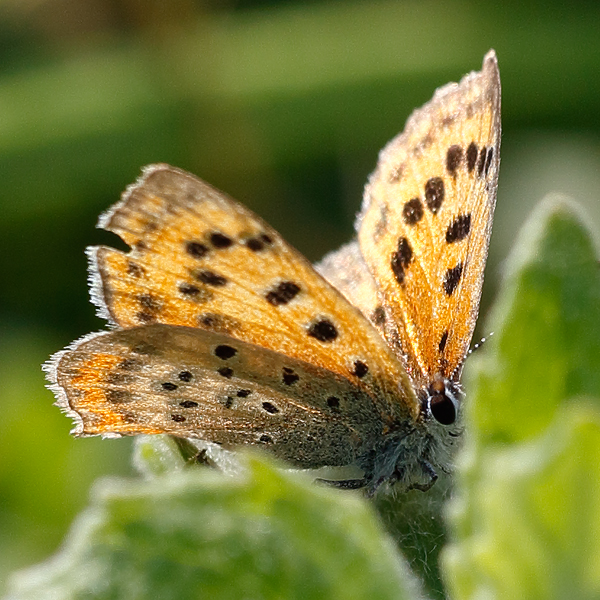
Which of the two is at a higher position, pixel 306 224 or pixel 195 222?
pixel 306 224

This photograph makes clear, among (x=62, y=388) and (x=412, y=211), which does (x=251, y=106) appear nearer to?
(x=412, y=211)

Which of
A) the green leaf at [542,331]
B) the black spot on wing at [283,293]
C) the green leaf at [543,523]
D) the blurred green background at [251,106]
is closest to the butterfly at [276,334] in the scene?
the black spot on wing at [283,293]

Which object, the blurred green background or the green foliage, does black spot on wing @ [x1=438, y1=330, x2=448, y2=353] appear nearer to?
the green foliage

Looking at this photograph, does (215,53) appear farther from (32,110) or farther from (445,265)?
(445,265)

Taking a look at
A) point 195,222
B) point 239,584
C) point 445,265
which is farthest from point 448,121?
point 239,584

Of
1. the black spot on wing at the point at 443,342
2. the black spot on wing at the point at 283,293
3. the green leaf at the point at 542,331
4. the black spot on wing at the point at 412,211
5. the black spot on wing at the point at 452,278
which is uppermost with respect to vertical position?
the black spot on wing at the point at 412,211

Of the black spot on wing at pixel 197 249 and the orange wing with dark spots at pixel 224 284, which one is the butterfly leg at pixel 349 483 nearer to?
the orange wing with dark spots at pixel 224 284

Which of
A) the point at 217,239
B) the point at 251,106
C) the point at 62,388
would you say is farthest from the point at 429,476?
the point at 251,106
